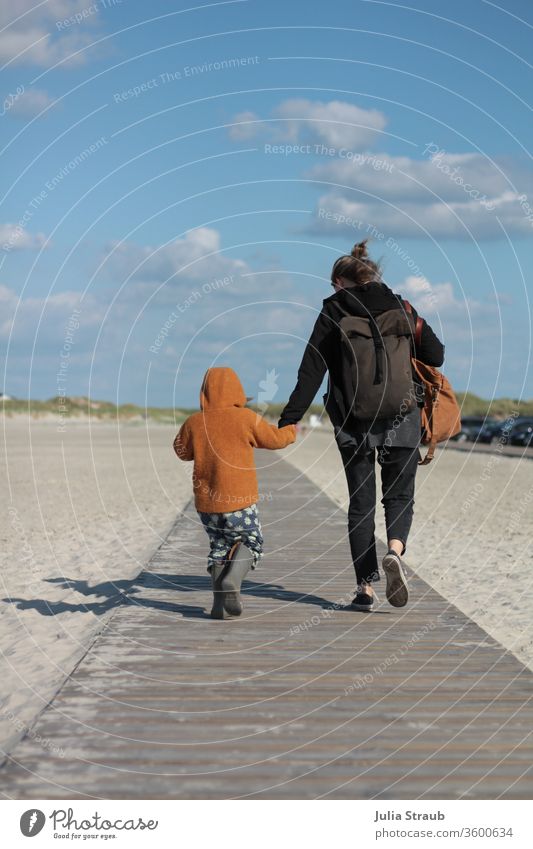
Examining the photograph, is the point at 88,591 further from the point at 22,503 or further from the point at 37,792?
the point at 22,503

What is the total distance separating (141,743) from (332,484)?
60.1ft

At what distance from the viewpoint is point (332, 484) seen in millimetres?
22609

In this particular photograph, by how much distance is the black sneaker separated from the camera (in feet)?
23.1

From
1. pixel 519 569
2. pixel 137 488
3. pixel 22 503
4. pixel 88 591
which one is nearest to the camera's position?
pixel 88 591

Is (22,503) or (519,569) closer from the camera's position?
(519,569)

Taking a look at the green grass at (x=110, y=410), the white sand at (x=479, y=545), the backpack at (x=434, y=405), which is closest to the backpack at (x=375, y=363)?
the backpack at (x=434, y=405)

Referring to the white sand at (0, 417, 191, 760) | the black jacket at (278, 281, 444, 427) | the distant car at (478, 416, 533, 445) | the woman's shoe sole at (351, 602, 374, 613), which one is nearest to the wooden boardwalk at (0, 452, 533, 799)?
the woman's shoe sole at (351, 602, 374, 613)

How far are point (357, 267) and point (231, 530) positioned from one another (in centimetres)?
182

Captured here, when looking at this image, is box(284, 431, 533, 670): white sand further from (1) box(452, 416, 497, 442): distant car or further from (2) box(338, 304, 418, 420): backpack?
(1) box(452, 416, 497, 442): distant car

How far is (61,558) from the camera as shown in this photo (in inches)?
460

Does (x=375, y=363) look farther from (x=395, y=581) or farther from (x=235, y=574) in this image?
(x=235, y=574)

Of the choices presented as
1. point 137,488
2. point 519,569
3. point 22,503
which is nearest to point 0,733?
point 519,569

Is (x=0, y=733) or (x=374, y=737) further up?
(x=374, y=737)

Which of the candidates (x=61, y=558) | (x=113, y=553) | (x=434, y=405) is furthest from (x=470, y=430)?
(x=434, y=405)
